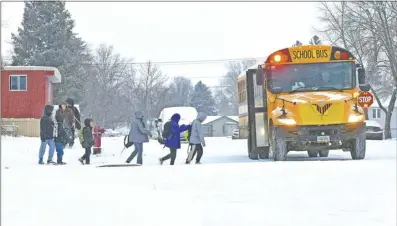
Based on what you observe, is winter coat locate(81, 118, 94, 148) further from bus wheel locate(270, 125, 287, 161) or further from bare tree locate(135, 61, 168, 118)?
bare tree locate(135, 61, 168, 118)

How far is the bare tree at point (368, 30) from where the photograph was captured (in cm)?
4431

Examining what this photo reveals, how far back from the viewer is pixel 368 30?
46.2 meters

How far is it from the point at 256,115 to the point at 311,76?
81.3 inches

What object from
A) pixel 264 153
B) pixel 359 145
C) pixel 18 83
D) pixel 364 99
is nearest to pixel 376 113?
pixel 18 83

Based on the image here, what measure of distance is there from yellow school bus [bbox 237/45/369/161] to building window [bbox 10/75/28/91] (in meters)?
25.6

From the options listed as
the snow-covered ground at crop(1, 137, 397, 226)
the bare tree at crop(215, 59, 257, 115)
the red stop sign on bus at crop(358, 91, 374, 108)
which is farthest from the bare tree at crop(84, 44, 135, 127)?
the snow-covered ground at crop(1, 137, 397, 226)

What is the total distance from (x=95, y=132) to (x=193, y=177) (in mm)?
12293

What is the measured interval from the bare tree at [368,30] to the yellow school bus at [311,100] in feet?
99.6

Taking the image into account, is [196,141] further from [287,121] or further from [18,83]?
[18,83]

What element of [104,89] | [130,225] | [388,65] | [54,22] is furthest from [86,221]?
[104,89]

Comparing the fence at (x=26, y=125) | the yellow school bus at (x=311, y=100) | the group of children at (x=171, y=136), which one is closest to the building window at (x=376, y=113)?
the fence at (x=26, y=125)

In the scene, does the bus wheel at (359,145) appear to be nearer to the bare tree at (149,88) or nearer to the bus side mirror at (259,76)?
the bus side mirror at (259,76)

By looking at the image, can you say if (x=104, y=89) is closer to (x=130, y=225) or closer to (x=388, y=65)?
(x=388, y=65)

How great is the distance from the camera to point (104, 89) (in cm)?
8462
